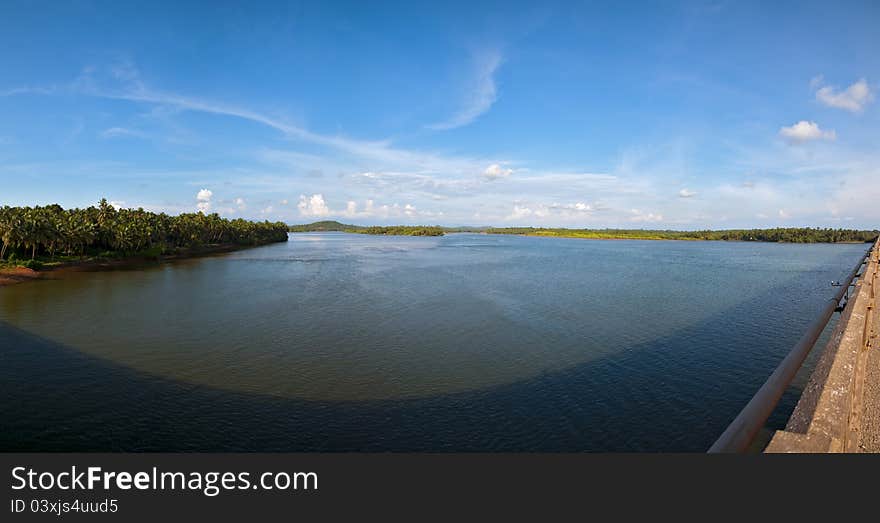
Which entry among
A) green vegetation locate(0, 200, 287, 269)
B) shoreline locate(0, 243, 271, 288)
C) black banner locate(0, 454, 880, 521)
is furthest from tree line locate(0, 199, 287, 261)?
black banner locate(0, 454, 880, 521)

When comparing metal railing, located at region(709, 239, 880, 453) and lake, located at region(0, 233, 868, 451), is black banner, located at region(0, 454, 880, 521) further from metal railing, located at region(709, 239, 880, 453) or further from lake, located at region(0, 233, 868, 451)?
lake, located at region(0, 233, 868, 451)

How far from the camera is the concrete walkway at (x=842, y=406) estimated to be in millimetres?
3424

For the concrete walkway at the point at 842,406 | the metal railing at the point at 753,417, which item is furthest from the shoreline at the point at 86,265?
the concrete walkway at the point at 842,406

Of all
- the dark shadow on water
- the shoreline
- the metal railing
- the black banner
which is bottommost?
the dark shadow on water

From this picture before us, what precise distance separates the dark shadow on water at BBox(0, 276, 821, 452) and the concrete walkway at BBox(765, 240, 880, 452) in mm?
3464

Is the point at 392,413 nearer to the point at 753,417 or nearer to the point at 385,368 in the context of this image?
the point at 385,368

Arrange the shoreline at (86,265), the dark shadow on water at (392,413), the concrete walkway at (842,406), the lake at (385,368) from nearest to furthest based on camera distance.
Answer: the concrete walkway at (842,406)
the dark shadow on water at (392,413)
the lake at (385,368)
the shoreline at (86,265)

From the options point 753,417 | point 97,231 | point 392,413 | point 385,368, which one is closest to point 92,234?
point 97,231

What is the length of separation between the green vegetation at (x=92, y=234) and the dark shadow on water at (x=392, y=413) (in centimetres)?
3765

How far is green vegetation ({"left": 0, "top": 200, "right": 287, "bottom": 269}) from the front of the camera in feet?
141

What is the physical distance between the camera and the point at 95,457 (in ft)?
20.5

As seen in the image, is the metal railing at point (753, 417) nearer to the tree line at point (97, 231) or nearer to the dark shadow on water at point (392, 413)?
the dark shadow on water at point (392, 413)

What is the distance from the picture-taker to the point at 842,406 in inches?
214

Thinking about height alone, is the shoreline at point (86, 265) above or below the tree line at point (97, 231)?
below
